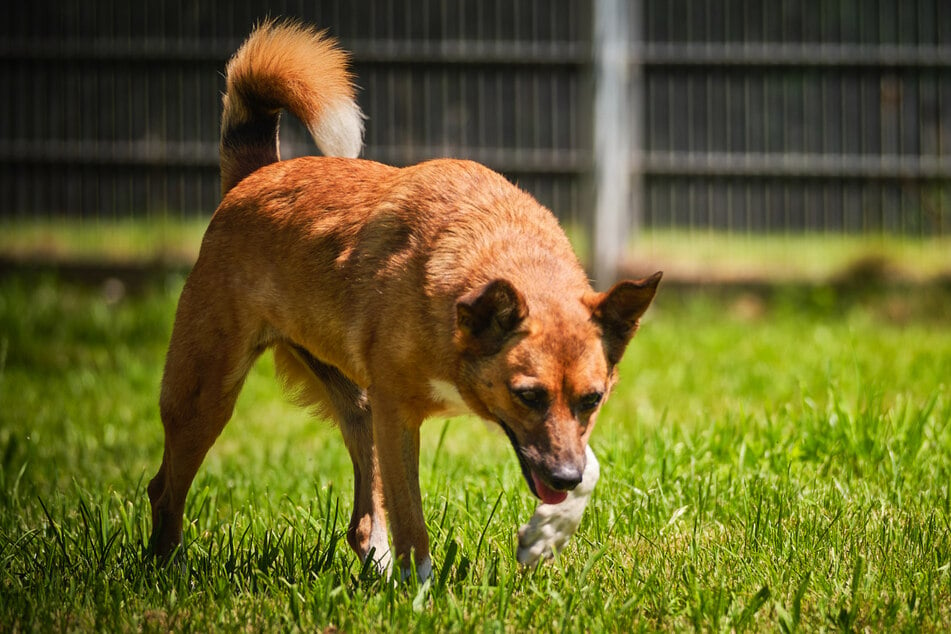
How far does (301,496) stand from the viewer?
4703 mm

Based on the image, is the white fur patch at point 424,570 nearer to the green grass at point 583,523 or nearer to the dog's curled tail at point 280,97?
the green grass at point 583,523

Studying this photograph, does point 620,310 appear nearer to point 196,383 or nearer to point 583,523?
point 583,523

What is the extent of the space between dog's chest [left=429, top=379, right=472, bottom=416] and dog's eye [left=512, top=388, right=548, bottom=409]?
0.27 meters

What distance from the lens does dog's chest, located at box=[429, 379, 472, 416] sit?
3.51 metres

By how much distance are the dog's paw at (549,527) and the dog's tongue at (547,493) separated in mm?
31

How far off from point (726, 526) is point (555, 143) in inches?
235

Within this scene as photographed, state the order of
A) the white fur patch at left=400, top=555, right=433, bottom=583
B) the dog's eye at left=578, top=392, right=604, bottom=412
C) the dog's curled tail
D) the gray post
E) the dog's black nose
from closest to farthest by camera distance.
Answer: the dog's black nose
the dog's eye at left=578, top=392, right=604, bottom=412
the white fur patch at left=400, top=555, right=433, bottom=583
the dog's curled tail
the gray post

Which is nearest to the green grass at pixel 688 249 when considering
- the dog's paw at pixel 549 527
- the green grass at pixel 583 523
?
the green grass at pixel 583 523

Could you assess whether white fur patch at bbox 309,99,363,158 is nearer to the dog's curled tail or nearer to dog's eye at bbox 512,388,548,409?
the dog's curled tail

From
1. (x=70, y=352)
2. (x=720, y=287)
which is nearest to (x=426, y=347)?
(x=70, y=352)

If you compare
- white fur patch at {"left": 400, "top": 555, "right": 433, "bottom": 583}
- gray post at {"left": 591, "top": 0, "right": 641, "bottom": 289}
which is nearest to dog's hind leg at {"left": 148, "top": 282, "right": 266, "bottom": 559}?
white fur patch at {"left": 400, "top": 555, "right": 433, "bottom": 583}

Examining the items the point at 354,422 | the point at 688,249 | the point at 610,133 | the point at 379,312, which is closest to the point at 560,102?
the point at 610,133

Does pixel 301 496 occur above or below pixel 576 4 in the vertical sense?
below

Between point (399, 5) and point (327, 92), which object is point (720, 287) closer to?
point (399, 5)
